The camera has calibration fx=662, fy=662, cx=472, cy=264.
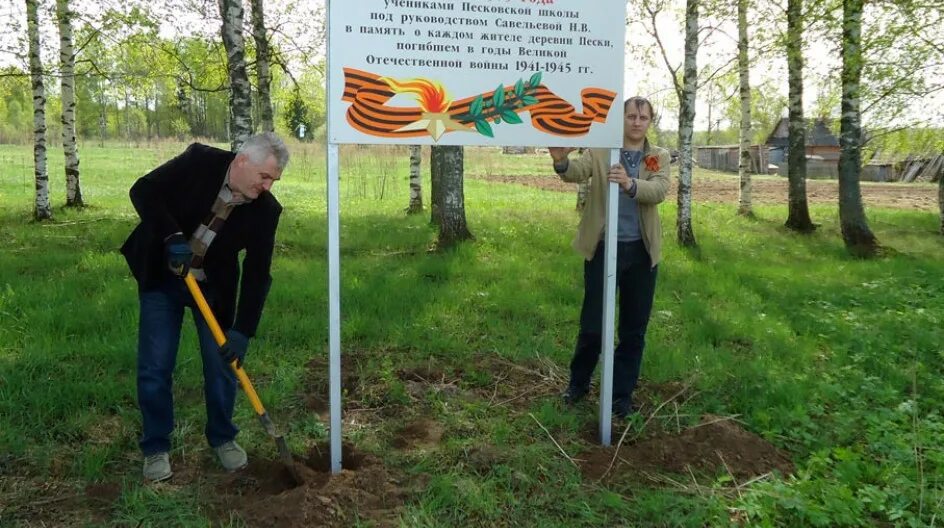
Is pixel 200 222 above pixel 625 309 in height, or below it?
above

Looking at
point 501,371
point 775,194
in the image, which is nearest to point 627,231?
point 501,371

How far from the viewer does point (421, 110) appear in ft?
10.3

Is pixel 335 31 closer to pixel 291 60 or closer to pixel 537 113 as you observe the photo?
pixel 537 113

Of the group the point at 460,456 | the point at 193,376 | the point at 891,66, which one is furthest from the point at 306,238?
the point at 891,66

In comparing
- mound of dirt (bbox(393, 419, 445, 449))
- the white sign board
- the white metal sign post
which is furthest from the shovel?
the white sign board

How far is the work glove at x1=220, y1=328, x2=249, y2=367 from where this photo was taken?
3.16 metres

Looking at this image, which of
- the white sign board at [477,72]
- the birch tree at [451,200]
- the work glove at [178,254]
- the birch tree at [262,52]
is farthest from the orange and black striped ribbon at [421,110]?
the birch tree at [262,52]

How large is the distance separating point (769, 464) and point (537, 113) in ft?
7.37

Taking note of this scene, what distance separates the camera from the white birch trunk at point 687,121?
388 inches

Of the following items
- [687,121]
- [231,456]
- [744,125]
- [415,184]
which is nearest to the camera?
[231,456]

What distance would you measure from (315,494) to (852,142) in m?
10.3

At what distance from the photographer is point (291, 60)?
1388cm

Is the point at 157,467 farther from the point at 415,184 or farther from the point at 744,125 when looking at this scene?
the point at 744,125

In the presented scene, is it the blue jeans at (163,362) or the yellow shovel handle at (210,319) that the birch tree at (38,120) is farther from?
the yellow shovel handle at (210,319)
